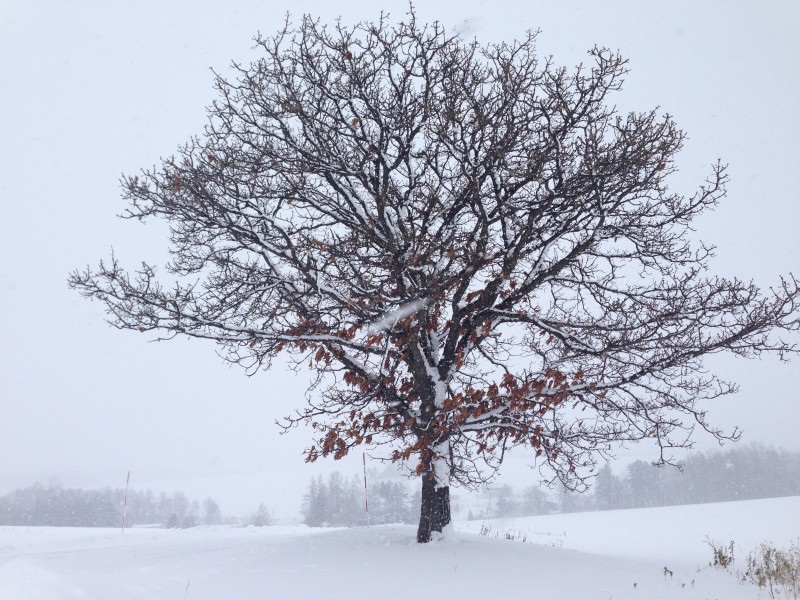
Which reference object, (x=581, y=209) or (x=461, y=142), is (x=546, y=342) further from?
(x=461, y=142)

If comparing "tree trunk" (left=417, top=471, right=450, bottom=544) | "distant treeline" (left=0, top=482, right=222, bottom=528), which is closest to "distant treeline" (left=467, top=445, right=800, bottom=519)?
"distant treeline" (left=0, top=482, right=222, bottom=528)

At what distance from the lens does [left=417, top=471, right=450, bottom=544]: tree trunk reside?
7.60 m

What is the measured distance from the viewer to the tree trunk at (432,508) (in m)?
7.60

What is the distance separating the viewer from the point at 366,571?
18.7ft

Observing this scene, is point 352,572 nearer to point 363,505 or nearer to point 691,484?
point 363,505

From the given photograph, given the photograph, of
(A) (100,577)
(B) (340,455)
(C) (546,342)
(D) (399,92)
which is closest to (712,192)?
(C) (546,342)

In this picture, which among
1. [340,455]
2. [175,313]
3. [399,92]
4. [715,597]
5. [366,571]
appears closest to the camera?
[715,597]

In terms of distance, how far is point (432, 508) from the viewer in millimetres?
7734

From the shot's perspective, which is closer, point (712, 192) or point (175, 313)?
point (175, 313)

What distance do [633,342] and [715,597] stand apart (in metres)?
3.29

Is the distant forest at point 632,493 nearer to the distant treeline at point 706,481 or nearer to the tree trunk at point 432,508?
the distant treeline at point 706,481

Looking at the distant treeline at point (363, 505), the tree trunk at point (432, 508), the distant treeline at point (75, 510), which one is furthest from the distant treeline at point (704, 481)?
the tree trunk at point (432, 508)

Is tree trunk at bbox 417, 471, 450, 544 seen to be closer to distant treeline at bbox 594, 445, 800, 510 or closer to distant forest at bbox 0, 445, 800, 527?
distant forest at bbox 0, 445, 800, 527

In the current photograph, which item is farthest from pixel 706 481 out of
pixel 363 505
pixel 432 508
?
pixel 432 508
